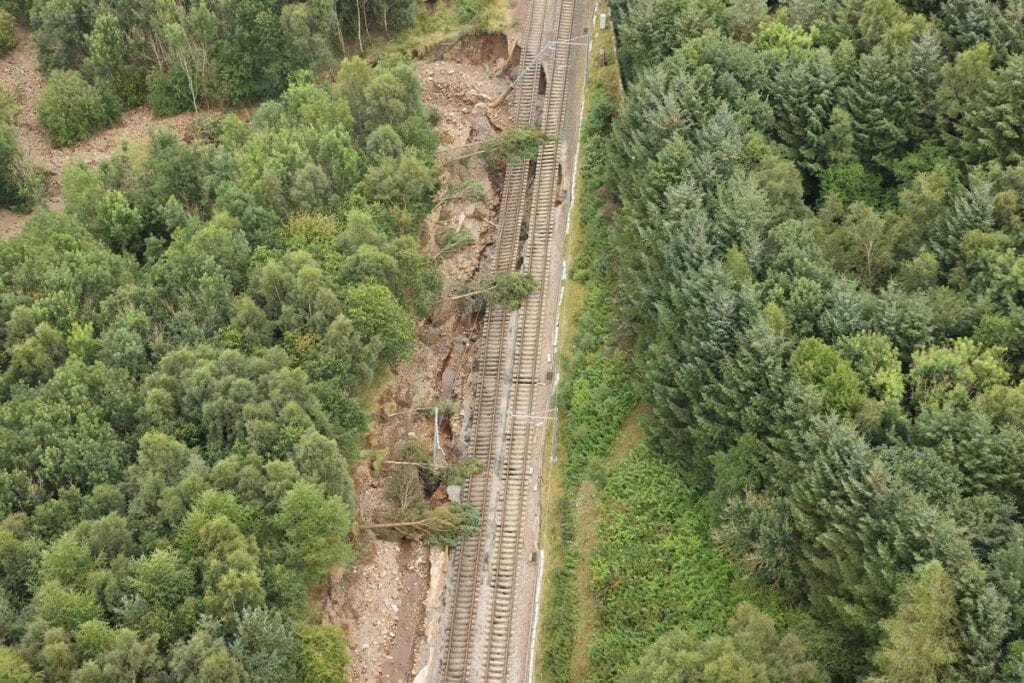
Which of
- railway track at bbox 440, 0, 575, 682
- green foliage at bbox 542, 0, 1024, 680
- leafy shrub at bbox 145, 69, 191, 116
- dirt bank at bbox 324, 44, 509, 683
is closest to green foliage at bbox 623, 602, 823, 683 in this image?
green foliage at bbox 542, 0, 1024, 680

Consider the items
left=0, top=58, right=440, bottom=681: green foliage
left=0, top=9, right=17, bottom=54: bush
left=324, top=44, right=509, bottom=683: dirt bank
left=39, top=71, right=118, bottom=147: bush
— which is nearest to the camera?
left=0, top=58, right=440, bottom=681: green foliage

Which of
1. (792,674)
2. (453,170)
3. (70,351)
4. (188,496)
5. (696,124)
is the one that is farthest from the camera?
(453,170)

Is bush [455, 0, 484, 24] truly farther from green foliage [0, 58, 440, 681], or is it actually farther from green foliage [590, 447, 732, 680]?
green foliage [590, 447, 732, 680]

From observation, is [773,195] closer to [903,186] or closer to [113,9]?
[903,186]

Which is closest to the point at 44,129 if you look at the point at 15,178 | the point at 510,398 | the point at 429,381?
the point at 15,178

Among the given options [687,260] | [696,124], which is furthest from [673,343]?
[696,124]
